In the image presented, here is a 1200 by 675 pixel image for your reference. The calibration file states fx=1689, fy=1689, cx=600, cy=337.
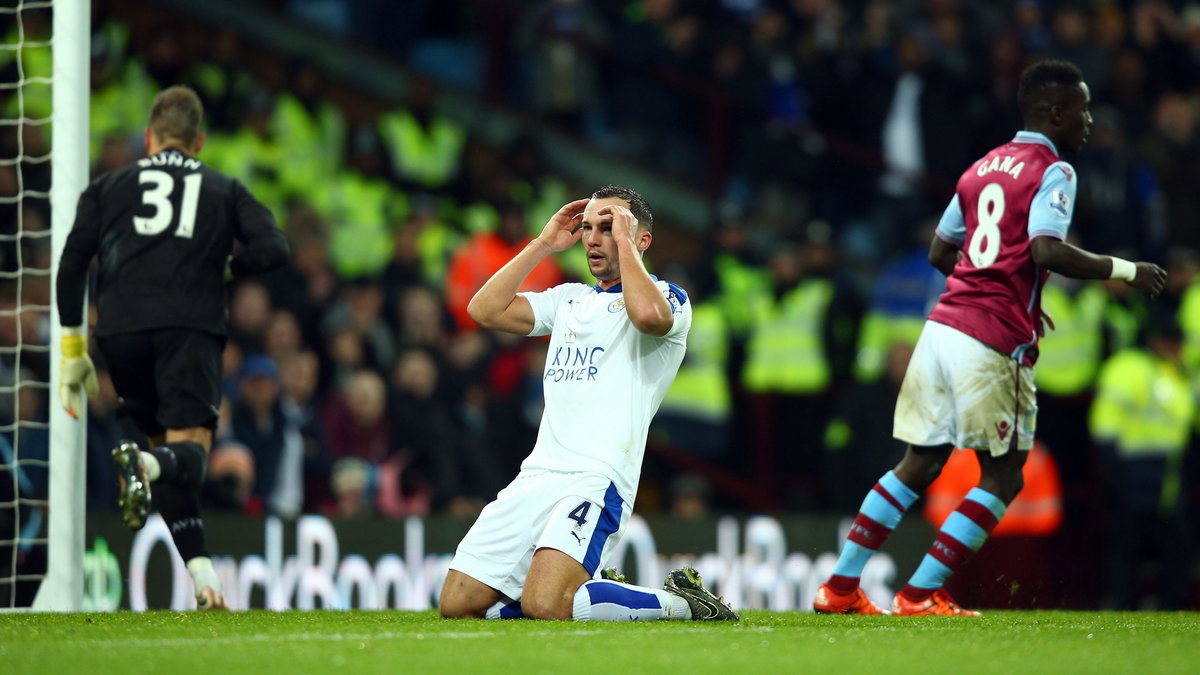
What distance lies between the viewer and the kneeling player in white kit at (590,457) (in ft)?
20.8

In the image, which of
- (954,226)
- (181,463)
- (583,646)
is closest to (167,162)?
(181,463)

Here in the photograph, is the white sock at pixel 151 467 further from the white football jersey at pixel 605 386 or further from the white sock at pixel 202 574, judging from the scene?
the white football jersey at pixel 605 386

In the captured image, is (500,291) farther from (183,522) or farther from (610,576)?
(183,522)

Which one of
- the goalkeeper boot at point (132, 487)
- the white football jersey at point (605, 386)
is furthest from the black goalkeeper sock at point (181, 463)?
the white football jersey at point (605, 386)

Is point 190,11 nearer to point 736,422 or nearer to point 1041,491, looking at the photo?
point 736,422

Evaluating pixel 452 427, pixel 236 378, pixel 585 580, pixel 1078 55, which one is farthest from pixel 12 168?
A: pixel 1078 55

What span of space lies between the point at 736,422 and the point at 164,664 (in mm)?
8071

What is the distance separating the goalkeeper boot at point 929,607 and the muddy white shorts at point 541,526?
1280 mm

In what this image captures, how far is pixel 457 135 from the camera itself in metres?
14.4

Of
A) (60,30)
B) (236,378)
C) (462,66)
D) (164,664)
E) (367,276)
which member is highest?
(462,66)

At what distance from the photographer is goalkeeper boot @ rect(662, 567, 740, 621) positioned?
21.3 feet

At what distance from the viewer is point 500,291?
6805mm

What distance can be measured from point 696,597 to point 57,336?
328 centimetres

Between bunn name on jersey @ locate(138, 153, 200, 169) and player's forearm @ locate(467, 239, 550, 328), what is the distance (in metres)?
1.49
